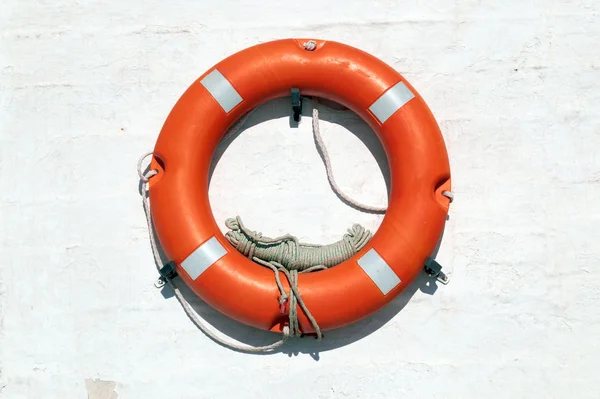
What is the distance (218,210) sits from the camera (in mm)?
1909

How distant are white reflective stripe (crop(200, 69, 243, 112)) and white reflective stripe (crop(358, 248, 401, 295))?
60 cm

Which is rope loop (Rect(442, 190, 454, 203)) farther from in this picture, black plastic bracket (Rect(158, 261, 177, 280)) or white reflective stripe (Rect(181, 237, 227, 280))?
black plastic bracket (Rect(158, 261, 177, 280))

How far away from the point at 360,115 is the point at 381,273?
0.48 meters

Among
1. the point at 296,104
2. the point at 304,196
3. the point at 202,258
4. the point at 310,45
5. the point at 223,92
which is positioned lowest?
the point at 202,258

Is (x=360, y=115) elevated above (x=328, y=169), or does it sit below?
above

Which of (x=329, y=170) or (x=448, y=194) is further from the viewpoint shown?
(x=329, y=170)

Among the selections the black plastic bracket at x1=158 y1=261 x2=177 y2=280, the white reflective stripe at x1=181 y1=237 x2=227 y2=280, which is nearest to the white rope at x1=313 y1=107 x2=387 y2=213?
the white reflective stripe at x1=181 y1=237 x2=227 y2=280

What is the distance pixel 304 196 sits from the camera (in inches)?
75.3

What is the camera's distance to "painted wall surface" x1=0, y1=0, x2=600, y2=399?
6.03 feet

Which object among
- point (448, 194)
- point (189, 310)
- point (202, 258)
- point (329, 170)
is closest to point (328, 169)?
point (329, 170)

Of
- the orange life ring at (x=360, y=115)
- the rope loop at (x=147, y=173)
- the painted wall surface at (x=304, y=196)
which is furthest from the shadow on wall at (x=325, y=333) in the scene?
the rope loop at (x=147, y=173)

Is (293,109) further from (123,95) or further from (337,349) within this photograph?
(337,349)

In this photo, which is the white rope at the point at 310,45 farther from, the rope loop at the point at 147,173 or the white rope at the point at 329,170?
the rope loop at the point at 147,173

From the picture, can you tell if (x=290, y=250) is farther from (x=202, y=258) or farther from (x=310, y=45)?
(x=310, y=45)
